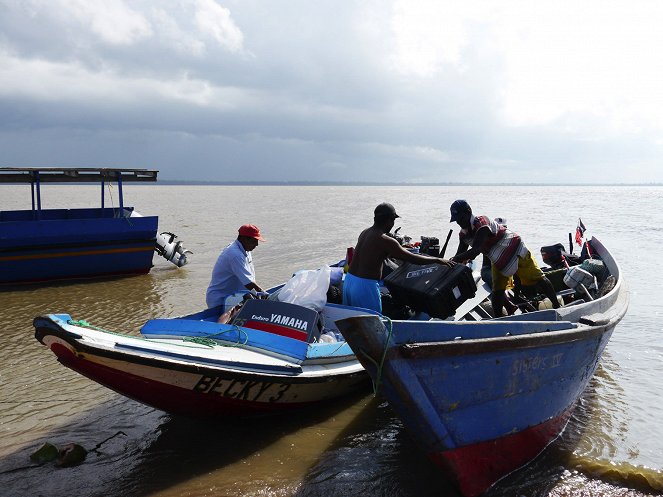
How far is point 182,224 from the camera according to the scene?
31828 mm

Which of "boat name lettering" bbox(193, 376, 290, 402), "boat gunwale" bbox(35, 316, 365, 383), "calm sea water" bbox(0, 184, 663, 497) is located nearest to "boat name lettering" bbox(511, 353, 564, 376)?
"calm sea water" bbox(0, 184, 663, 497)

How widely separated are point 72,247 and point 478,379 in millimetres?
11767

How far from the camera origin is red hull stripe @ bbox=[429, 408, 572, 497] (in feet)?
14.5

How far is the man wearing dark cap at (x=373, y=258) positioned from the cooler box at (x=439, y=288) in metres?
0.16

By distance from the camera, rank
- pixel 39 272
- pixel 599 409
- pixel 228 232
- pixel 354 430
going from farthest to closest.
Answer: pixel 228 232 → pixel 39 272 → pixel 599 409 → pixel 354 430

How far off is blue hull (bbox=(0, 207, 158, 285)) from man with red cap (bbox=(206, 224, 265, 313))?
25.8ft

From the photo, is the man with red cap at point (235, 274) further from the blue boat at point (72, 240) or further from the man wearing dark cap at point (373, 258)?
the blue boat at point (72, 240)

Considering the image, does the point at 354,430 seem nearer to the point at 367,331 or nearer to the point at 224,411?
the point at 224,411

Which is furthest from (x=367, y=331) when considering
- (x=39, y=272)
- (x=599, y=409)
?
(x=39, y=272)

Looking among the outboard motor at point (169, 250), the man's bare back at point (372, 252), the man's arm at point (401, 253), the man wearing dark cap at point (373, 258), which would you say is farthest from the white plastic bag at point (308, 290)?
the outboard motor at point (169, 250)

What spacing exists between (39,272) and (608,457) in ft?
41.4

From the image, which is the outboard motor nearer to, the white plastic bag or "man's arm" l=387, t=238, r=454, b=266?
the white plastic bag

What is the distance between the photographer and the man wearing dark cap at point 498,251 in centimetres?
632

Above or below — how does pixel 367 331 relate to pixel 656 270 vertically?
above
